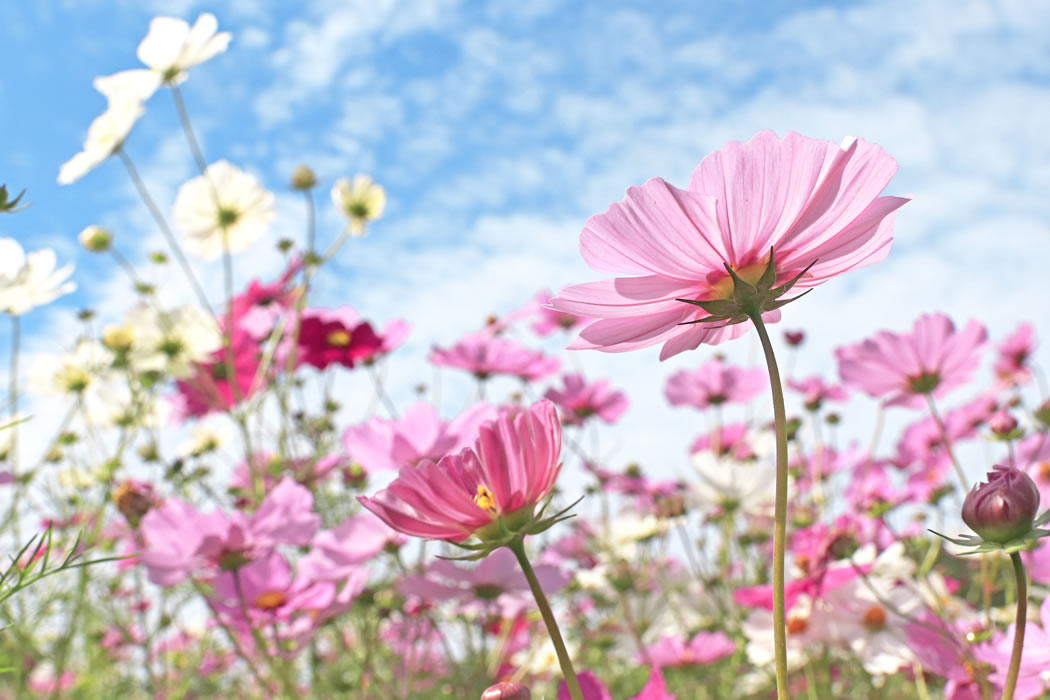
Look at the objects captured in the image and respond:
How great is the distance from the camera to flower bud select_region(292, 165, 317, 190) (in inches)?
54.8

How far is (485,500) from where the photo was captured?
40 centimetres

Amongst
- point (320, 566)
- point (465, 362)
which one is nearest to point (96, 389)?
point (465, 362)

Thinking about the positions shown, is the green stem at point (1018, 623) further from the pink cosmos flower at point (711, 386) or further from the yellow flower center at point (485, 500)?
the pink cosmos flower at point (711, 386)

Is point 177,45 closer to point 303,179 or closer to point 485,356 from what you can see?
point 303,179

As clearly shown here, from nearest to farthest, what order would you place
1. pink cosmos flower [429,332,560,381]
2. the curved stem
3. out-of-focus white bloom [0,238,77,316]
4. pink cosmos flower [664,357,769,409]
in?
the curved stem → out-of-focus white bloom [0,238,77,316] → pink cosmos flower [429,332,560,381] → pink cosmos flower [664,357,769,409]

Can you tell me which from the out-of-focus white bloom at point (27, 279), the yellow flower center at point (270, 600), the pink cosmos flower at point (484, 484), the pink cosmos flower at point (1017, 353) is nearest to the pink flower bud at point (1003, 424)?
Answer: the pink cosmos flower at point (484, 484)

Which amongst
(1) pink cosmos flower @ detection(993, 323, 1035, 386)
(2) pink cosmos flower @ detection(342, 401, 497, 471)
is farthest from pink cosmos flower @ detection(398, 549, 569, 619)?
(1) pink cosmos flower @ detection(993, 323, 1035, 386)

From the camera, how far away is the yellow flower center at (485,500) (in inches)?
15.7

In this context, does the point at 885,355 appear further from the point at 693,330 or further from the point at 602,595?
the point at 602,595

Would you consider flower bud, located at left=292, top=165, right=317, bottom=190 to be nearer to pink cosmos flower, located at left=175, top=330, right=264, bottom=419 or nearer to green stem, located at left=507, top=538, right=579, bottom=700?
pink cosmos flower, located at left=175, top=330, right=264, bottom=419

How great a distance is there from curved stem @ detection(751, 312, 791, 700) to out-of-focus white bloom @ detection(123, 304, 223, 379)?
1.04 m

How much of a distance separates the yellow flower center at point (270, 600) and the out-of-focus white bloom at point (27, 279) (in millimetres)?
391

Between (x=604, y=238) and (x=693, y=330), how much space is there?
77mm

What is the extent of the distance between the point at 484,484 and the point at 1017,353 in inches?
84.8
